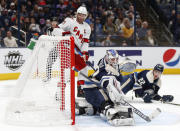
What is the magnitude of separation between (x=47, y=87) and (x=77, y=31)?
1.35 metres

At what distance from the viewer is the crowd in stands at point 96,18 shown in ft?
32.0

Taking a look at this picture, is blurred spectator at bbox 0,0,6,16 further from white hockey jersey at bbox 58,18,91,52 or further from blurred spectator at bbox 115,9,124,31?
white hockey jersey at bbox 58,18,91,52

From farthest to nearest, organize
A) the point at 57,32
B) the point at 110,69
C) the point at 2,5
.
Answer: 1. the point at 2,5
2. the point at 57,32
3. the point at 110,69

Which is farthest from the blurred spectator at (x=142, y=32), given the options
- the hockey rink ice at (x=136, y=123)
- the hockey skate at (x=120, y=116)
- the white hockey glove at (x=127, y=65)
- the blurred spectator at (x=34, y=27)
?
the hockey skate at (x=120, y=116)

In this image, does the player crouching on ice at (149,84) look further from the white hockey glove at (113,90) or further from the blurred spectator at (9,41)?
the blurred spectator at (9,41)

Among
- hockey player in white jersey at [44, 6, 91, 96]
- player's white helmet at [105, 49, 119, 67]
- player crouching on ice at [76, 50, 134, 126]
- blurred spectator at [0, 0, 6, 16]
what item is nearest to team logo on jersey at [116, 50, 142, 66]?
blurred spectator at [0, 0, 6, 16]

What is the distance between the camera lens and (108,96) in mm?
4949

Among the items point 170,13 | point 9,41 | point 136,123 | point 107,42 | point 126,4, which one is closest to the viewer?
point 136,123

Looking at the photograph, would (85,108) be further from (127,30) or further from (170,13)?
(170,13)

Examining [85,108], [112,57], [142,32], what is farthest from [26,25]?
[112,57]

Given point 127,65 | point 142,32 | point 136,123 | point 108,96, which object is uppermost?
point 142,32

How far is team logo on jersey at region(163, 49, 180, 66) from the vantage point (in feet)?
34.3

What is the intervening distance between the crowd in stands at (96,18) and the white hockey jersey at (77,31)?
3759mm

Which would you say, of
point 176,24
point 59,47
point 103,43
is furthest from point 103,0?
point 59,47
